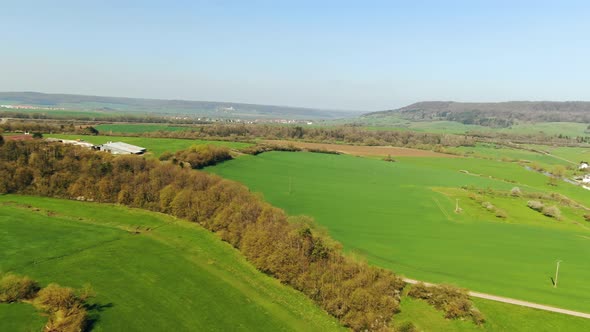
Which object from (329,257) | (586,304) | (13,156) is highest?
(13,156)

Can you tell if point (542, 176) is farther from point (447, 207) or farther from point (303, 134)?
point (303, 134)

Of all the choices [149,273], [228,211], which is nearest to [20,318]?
[149,273]

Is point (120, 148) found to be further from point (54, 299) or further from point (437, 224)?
point (437, 224)

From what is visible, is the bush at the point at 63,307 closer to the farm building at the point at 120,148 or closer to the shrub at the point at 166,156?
the shrub at the point at 166,156

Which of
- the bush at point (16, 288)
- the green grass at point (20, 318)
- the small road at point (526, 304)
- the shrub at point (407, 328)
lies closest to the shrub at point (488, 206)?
the small road at point (526, 304)

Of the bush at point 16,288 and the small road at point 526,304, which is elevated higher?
the bush at point 16,288

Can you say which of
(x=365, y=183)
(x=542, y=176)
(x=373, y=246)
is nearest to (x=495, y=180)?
(x=542, y=176)

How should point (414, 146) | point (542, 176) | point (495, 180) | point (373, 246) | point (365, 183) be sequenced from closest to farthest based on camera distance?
1. point (373, 246)
2. point (365, 183)
3. point (495, 180)
4. point (542, 176)
5. point (414, 146)
